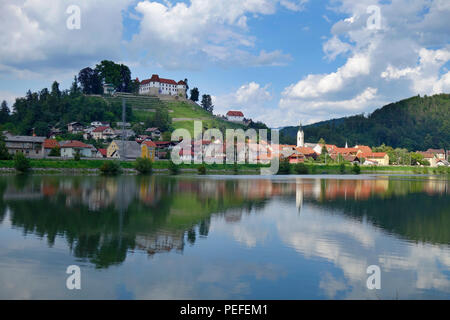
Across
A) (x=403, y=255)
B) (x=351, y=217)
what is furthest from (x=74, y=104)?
(x=403, y=255)

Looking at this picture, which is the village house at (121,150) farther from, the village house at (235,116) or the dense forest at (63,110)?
the village house at (235,116)

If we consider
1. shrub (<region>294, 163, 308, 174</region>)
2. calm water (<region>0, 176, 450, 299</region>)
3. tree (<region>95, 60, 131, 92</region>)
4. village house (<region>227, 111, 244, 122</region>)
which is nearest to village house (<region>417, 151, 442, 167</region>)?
village house (<region>227, 111, 244, 122</region>)

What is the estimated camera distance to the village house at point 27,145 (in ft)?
258

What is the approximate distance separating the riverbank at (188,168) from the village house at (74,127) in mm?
39200

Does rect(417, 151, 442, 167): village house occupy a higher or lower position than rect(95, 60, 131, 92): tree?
lower

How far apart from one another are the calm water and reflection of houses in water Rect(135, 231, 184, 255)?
46mm

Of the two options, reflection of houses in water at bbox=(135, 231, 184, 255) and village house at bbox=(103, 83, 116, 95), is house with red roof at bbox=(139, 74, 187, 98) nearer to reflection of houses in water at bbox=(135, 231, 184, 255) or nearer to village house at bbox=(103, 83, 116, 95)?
village house at bbox=(103, 83, 116, 95)

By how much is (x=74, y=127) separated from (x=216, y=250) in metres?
102

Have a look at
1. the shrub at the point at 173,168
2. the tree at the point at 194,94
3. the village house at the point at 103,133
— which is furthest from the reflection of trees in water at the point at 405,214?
the tree at the point at 194,94

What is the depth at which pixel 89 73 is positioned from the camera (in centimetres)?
14675

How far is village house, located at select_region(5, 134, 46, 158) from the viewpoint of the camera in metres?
78.7
